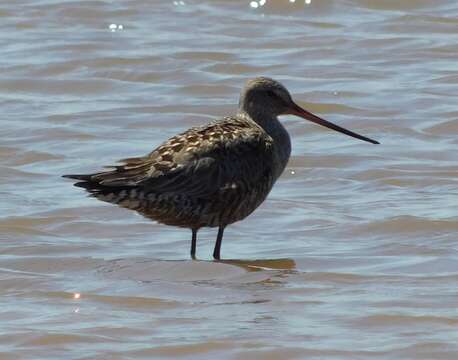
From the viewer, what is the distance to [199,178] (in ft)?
29.7

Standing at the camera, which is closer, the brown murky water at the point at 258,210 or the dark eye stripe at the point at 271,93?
the brown murky water at the point at 258,210

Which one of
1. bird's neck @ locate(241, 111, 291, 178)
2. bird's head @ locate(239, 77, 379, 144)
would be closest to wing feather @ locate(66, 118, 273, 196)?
bird's neck @ locate(241, 111, 291, 178)

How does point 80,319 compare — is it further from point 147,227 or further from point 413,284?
point 147,227

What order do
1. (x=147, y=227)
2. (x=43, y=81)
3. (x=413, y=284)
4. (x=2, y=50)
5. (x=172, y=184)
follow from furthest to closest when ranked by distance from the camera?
(x=2, y=50) → (x=43, y=81) → (x=147, y=227) → (x=172, y=184) → (x=413, y=284)

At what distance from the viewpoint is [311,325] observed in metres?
7.53

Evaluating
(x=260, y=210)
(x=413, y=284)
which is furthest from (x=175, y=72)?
(x=413, y=284)

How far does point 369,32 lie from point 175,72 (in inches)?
87.5

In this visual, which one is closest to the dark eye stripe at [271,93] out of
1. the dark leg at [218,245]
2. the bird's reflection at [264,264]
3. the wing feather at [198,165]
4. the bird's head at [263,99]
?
the bird's head at [263,99]

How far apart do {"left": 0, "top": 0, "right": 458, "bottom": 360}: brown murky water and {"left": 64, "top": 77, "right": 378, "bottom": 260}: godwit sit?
273 millimetres

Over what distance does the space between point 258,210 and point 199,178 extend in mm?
1423

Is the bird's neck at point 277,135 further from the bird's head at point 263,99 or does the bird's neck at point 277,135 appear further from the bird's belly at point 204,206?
the bird's belly at point 204,206

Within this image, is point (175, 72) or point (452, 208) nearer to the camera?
point (452, 208)

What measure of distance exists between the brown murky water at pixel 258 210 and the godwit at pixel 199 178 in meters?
0.27

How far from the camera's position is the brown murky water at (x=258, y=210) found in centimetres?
750
